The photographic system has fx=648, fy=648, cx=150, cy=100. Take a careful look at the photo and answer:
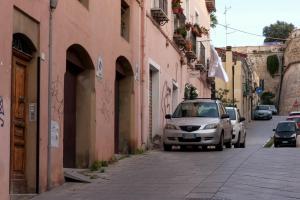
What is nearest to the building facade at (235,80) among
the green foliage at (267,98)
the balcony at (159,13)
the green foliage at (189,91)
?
the green foliage at (267,98)

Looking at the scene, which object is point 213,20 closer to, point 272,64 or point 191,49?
point 191,49

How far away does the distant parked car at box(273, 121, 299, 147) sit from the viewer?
36.8 meters

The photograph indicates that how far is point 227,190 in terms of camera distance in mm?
11109

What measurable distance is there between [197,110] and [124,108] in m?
3.70

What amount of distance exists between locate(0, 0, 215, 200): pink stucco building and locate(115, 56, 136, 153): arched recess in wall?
29 millimetres

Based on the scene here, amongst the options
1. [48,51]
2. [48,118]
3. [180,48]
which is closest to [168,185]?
[48,118]

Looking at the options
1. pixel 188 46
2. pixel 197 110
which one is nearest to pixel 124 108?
pixel 197 110

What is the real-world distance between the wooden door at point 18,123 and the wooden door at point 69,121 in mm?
3260

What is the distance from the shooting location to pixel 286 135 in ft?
121

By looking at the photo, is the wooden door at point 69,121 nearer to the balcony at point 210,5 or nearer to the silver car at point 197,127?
the silver car at point 197,127

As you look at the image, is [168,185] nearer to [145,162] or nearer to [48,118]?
[48,118]

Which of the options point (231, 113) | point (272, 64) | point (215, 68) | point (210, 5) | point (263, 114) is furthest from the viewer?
point (272, 64)

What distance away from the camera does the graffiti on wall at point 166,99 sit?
24.3 meters

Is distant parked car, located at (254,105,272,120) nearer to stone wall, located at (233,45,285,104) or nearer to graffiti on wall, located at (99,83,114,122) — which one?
stone wall, located at (233,45,285,104)
